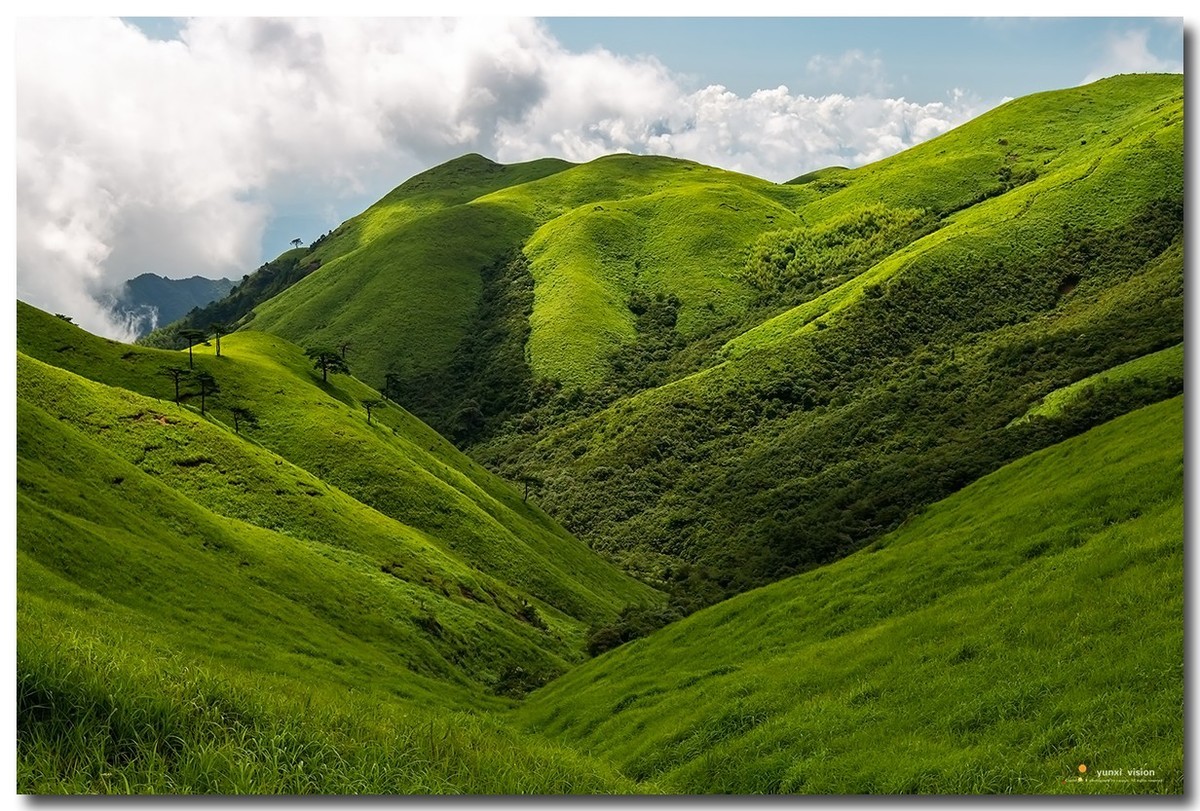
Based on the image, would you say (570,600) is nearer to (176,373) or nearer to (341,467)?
(341,467)

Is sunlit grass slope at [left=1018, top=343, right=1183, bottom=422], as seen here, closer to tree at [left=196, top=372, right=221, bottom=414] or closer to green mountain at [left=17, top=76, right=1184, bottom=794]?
green mountain at [left=17, top=76, right=1184, bottom=794]

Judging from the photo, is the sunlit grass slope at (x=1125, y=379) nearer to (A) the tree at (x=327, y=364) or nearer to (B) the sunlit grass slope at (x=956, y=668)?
(B) the sunlit grass slope at (x=956, y=668)

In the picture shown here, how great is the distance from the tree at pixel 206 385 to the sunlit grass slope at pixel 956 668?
224ft

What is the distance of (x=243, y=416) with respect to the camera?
99.2 m

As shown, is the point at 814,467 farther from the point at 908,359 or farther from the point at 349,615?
the point at 349,615

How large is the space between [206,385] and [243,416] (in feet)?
19.5

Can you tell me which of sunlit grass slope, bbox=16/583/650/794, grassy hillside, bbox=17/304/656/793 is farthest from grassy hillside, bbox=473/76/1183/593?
sunlit grass slope, bbox=16/583/650/794

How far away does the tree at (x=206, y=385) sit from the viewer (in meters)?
93.3

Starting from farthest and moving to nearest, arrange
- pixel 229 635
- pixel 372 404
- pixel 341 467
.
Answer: pixel 372 404
pixel 341 467
pixel 229 635

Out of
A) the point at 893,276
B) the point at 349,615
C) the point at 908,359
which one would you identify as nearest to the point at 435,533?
the point at 349,615

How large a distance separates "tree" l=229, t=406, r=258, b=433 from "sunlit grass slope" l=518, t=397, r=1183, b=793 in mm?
68697

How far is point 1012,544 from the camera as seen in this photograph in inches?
1328

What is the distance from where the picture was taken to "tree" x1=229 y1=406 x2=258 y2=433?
97.9 meters

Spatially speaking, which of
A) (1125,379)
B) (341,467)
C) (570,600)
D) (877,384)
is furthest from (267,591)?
Result: (877,384)
